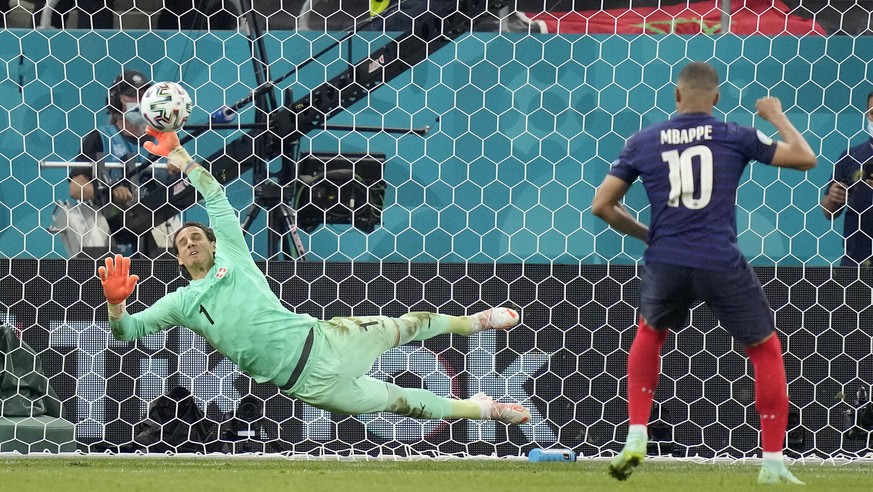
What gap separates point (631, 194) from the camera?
660cm

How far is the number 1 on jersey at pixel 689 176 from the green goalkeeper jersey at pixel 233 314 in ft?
5.60

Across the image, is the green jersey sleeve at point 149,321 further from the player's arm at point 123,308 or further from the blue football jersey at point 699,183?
the blue football jersey at point 699,183

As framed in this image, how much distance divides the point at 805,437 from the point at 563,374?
115 cm

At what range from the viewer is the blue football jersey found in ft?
13.2

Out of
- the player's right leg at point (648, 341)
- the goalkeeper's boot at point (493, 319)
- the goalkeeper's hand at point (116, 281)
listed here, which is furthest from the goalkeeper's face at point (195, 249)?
the player's right leg at point (648, 341)

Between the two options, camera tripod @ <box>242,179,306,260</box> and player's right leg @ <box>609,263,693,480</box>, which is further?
camera tripod @ <box>242,179,306,260</box>

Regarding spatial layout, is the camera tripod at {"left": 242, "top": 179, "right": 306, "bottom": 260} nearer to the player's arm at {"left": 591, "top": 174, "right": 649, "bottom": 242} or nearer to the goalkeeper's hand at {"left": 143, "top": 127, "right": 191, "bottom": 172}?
the goalkeeper's hand at {"left": 143, "top": 127, "right": 191, "bottom": 172}

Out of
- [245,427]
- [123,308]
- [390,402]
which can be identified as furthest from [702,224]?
[245,427]

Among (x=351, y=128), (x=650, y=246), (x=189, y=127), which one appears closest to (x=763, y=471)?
(x=650, y=246)

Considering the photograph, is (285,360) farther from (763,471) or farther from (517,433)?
(763,471)

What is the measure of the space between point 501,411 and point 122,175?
230 centimetres

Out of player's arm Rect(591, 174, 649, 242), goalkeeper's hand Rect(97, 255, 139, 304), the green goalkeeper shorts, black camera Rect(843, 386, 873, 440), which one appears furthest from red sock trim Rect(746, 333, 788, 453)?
goalkeeper's hand Rect(97, 255, 139, 304)

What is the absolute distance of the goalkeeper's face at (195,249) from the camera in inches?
203

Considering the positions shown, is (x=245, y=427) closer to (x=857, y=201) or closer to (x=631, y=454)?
(x=631, y=454)
